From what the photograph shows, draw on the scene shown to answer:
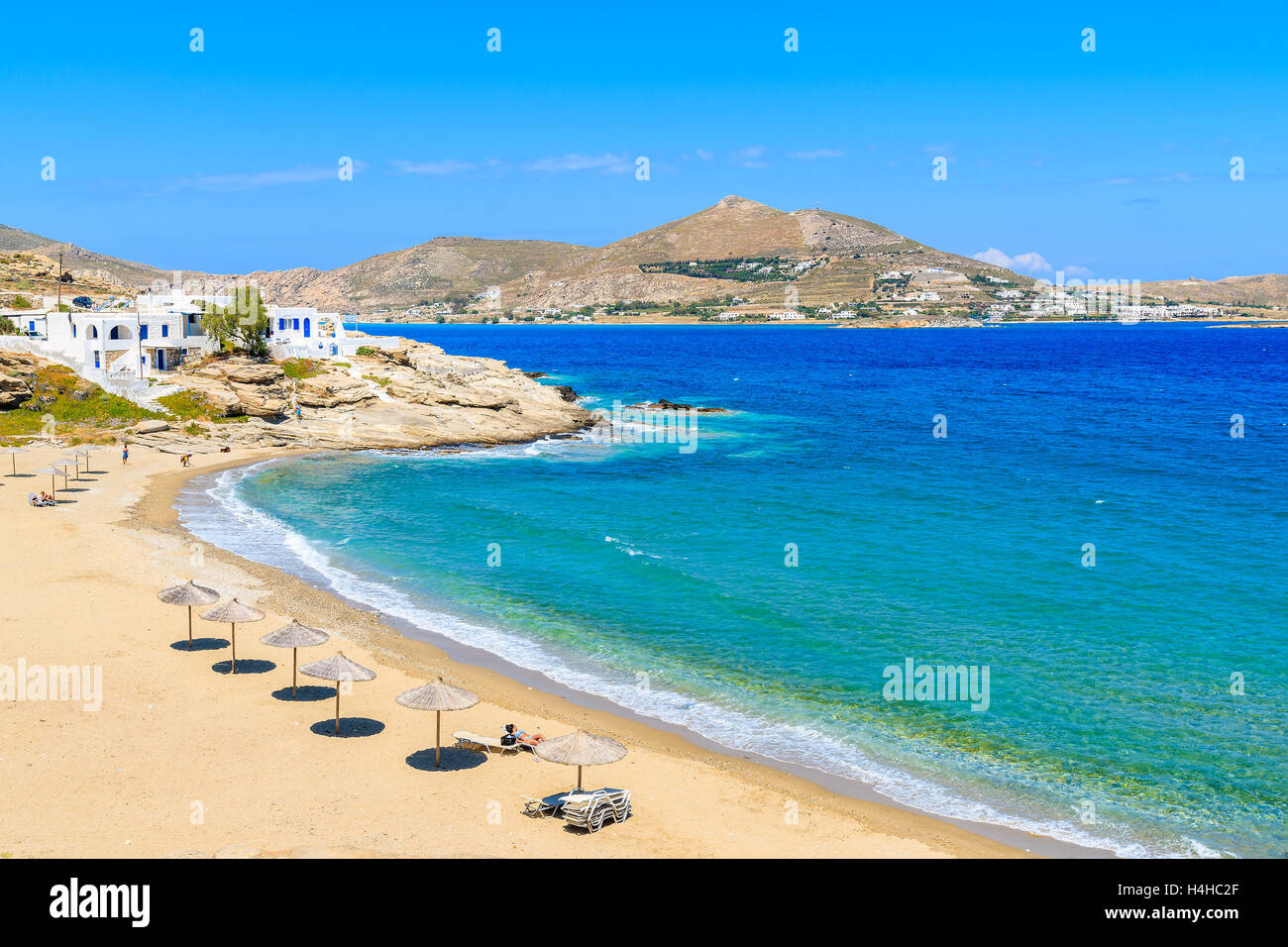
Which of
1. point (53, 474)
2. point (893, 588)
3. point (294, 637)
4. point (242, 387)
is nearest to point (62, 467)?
point (53, 474)

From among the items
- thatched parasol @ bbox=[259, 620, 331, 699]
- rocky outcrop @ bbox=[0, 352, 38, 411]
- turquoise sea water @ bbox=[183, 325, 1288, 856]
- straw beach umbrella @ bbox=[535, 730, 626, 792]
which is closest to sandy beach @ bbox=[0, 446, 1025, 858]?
straw beach umbrella @ bbox=[535, 730, 626, 792]

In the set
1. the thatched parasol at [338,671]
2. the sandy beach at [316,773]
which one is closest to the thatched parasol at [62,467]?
the sandy beach at [316,773]

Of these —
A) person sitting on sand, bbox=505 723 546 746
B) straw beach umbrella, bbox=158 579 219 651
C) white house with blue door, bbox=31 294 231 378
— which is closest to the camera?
person sitting on sand, bbox=505 723 546 746

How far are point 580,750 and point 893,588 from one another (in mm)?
19205

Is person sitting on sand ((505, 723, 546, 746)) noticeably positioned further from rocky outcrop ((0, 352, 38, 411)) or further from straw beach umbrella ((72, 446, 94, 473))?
rocky outcrop ((0, 352, 38, 411))

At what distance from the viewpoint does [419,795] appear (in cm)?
1906

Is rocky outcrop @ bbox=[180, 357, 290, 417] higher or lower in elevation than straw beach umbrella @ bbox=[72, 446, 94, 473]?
higher

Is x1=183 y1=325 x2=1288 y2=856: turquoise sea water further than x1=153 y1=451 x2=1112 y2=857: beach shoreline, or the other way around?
x1=183 y1=325 x2=1288 y2=856: turquoise sea water

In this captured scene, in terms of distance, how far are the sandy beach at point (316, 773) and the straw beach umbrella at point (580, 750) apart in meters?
1.31

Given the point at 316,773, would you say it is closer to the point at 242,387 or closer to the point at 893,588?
the point at 893,588

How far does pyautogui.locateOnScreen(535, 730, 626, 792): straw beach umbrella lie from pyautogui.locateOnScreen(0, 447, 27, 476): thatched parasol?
4414cm

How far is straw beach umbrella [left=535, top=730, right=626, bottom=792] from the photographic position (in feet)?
59.6

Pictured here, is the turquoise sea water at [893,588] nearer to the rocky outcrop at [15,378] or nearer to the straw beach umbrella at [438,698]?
the straw beach umbrella at [438,698]

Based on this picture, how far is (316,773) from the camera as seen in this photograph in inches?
778
